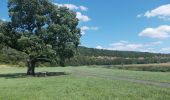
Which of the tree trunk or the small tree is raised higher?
the small tree

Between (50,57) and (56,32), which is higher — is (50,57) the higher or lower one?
the lower one

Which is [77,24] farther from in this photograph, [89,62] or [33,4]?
[89,62]

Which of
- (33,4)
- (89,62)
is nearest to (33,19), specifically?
(33,4)

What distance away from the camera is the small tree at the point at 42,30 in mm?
59531

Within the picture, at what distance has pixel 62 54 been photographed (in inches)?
2434

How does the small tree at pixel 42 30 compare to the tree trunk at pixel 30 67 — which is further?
the tree trunk at pixel 30 67

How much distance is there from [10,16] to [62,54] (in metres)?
9.88

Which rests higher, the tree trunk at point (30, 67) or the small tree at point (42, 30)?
the small tree at point (42, 30)

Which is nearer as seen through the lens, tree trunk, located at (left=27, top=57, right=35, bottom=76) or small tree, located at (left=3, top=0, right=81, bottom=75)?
small tree, located at (left=3, top=0, right=81, bottom=75)

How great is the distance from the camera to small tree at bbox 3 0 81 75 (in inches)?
2344

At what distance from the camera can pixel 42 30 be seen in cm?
6056

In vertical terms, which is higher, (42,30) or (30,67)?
(42,30)

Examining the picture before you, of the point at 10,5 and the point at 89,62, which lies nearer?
the point at 10,5

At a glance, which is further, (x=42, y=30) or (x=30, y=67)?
(x=30, y=67)
